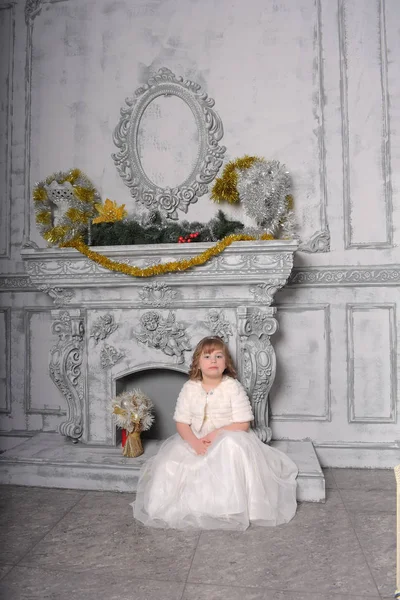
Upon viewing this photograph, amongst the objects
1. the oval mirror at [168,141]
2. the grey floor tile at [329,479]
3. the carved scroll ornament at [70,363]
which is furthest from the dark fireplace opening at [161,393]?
the oval mirror at [168,141]

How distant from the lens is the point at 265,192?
12.8ft

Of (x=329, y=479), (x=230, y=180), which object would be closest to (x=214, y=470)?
(x=329, y=479)

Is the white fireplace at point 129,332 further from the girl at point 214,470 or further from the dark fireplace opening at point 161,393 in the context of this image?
the girl at point 214,470

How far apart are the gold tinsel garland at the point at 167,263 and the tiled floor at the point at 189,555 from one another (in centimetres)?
152

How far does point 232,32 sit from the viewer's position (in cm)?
451

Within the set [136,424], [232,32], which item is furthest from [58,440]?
[232,32]

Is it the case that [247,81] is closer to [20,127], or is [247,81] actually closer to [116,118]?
[116,118]

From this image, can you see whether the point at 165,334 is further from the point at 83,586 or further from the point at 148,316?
the point at 83,586

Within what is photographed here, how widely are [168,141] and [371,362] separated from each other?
95.1 inches

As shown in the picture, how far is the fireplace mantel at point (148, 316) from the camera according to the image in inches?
151

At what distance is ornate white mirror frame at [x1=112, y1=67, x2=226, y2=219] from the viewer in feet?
14.7

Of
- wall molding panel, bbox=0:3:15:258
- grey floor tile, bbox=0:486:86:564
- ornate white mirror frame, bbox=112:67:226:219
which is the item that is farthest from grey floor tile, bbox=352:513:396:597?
wall molding panel, bbox=0:3:15:258

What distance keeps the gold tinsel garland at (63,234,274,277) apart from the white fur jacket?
846 mm

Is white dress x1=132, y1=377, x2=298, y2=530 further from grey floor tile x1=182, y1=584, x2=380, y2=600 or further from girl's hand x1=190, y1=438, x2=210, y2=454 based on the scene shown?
grey floor tile x1=182, y1=584, x2=380, y2=600
